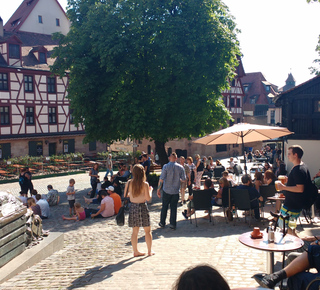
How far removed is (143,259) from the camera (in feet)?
23.8

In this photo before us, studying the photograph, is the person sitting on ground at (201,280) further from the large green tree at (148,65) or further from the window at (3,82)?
the window at (3,82)

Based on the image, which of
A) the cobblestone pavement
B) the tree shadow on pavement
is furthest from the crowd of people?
the cobblestone pavement

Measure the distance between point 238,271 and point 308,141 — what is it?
1827cm

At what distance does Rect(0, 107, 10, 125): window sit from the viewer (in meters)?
33.7

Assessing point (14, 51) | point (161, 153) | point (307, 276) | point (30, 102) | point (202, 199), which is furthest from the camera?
point (30, 102)

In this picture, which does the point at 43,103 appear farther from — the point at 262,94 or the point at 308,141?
the point at 262,94

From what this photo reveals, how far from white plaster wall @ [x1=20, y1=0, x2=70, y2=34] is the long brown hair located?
39.3 metres

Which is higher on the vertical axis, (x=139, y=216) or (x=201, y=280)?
(x=201, y=280)

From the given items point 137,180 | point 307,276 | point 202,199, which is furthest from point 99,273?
point 202,199

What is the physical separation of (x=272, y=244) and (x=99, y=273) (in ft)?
9.54

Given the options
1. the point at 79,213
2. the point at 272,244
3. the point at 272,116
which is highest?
the point at 272,116

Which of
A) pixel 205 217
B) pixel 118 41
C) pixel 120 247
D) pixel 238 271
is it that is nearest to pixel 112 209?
pixel 205 217

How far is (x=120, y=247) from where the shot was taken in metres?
8.91

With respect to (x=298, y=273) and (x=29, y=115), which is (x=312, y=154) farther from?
(x=29, y=115)
